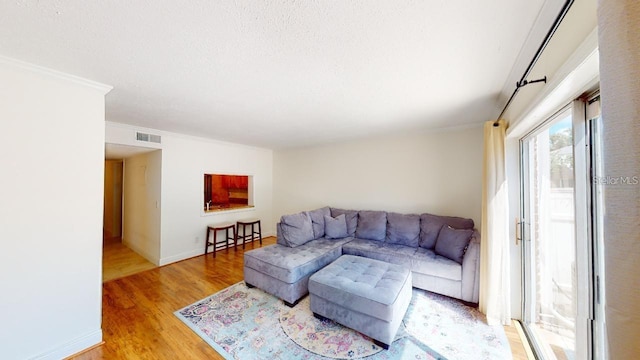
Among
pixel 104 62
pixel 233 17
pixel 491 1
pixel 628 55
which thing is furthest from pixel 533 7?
pixel 104 62

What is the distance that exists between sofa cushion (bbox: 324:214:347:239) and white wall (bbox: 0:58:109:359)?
282 cm

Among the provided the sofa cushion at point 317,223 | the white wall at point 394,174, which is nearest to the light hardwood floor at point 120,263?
the sofa cushion at point 317,223

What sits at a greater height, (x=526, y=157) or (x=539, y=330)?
(x=526, y=157)

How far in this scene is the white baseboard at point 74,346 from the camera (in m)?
1.68

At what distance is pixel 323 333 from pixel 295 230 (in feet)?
4.82

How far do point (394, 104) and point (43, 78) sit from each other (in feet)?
9.86

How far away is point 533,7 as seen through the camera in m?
1.06

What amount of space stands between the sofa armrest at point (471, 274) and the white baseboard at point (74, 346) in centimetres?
360

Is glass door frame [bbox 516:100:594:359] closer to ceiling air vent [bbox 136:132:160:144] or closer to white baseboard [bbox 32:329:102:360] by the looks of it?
white baseboard [bbox 32:329:102:360]

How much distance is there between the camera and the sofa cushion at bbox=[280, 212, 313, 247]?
10.6 feet

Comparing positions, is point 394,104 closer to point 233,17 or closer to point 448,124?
point 448,124

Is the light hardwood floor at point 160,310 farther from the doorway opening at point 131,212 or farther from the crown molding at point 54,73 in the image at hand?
the crown molding at point 54,73

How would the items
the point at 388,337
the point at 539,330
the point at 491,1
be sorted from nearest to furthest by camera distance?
1. the point at 491,1
2. the point at 388,337
3. the point at 539,330

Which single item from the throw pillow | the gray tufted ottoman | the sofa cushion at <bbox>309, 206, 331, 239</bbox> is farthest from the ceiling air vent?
the throw pillow
